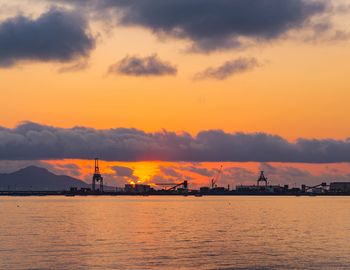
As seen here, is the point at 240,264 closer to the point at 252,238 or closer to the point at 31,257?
the point at 31,257

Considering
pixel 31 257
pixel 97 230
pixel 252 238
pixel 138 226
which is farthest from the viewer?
pixel 138 226

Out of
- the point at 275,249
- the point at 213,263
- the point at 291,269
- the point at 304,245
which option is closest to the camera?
the point at 291,269

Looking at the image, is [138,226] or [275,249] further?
[138,226]

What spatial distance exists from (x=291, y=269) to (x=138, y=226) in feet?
247

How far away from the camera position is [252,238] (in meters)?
114

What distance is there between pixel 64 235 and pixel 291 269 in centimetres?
5484

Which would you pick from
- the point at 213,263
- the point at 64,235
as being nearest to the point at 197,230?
the point at 64,235

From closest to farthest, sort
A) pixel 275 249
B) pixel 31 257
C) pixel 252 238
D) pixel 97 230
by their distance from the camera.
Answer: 1. pixel 31 257
2. pixel 275 249
3. pixel 252 238
4. pixel 97 230

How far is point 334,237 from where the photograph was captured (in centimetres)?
11638

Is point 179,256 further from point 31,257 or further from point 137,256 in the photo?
point 31,257

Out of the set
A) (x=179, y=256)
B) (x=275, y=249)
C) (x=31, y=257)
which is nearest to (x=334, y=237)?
(x=275, y=249)

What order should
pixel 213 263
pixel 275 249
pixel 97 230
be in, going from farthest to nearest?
pixel 97 230 → pixel 275 249 → pixel 213 263

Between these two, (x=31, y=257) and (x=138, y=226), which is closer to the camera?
(x=31, y=257)

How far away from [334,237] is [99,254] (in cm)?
4707
